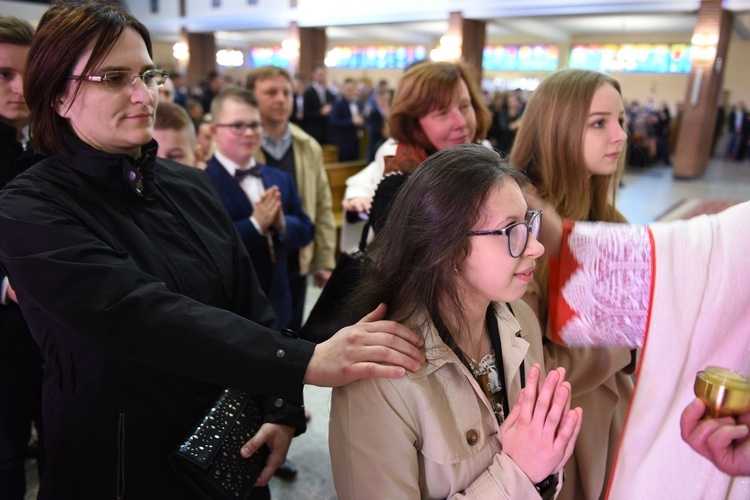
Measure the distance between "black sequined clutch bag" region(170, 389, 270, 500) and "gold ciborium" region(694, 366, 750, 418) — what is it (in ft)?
3.00

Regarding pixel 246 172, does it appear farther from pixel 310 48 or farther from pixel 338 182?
pixel 310 48

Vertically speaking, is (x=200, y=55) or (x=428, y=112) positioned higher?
(x=200, y=55)

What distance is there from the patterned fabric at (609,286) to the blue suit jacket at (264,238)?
1606 mm

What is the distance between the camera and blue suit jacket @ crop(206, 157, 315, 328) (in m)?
2.44

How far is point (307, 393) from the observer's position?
121 inches

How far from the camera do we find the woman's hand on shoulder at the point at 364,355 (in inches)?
41.8

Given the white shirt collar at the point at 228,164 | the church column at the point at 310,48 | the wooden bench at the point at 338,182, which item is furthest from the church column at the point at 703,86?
the white shirt collar at the point at 228,164

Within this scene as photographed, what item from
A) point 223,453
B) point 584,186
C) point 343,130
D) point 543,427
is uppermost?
point 584,186

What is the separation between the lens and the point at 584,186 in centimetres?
185

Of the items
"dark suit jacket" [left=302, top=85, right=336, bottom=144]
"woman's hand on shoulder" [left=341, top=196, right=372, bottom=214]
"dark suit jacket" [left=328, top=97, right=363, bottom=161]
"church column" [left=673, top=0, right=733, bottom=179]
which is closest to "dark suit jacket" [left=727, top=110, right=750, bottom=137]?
"church column" [left=673, top=0, right=733, bottom=179]

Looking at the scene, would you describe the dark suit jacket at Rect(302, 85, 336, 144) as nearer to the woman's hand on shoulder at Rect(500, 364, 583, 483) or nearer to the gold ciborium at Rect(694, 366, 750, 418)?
the woman's hand on shoulder at Rect(500, 364, 583, 483)

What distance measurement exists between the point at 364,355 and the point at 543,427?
1.28ft

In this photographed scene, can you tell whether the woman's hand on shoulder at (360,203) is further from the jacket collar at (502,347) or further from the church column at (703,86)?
the church column at (703,86)

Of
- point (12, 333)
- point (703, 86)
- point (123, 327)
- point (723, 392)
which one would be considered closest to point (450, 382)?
point (723, 392)
